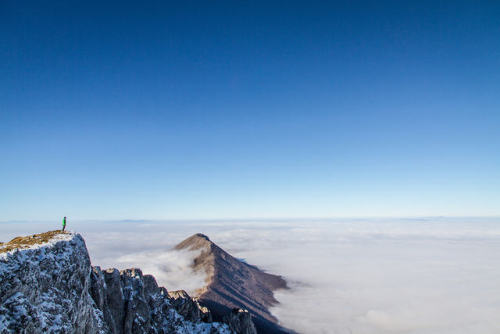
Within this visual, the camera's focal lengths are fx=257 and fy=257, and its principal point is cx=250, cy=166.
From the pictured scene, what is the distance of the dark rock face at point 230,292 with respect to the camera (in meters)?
124

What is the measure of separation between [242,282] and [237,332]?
9588cm

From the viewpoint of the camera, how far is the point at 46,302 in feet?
74.4

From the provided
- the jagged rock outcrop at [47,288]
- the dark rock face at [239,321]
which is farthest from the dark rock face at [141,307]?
the jagged rock outcrop at [47,288]

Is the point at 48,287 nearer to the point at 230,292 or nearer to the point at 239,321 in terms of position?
the point at 239,321

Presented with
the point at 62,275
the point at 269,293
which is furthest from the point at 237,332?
the point at 269,293

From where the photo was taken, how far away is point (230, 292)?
152 metres

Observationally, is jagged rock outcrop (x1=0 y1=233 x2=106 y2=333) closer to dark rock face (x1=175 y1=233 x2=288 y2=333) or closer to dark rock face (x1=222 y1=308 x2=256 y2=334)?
dark rock face (x1=222 y1=308 x2=256 y2=334)

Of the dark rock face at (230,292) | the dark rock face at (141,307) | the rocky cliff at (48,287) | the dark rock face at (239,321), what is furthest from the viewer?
the dark rock face at (230,292)

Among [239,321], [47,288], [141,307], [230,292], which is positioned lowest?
[230,292]

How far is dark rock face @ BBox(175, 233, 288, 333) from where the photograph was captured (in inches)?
4872

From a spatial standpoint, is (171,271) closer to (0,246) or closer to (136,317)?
(136,317)

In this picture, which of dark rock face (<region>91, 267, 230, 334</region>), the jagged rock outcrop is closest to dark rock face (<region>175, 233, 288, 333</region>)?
dark rock face (<region>91, 267, 230, 334</region>)

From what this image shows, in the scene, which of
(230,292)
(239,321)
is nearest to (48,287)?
(239,321)

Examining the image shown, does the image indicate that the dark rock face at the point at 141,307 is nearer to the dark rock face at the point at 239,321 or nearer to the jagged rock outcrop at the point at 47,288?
the dark rock face at the point at 239,321
